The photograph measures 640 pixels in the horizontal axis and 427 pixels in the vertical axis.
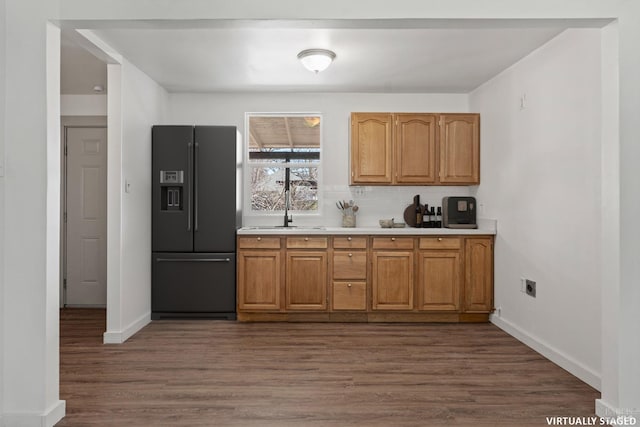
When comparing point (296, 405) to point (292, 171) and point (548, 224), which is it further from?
point (292, 171)

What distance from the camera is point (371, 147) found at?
4.80 m

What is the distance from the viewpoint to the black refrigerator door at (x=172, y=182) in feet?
14.8

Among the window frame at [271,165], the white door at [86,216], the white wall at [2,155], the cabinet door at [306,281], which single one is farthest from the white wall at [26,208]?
the white door at [86,216]

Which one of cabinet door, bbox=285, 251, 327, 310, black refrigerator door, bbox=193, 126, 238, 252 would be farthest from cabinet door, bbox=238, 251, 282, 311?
black refrigerator door, bbox=193, 126, 238, 252

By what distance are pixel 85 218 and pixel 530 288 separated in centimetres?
495

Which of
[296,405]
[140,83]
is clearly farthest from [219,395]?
[140,83]

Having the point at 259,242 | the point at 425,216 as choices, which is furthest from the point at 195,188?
the point at 425,216

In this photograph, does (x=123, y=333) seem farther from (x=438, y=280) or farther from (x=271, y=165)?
(x=438, y=280)

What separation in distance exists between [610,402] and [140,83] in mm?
4495

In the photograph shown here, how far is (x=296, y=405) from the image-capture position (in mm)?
2568

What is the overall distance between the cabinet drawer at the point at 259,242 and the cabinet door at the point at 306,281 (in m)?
0.18

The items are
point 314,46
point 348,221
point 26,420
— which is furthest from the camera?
point 348,221

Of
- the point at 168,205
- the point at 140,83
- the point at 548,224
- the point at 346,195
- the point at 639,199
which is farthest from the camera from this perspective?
the point at 346,195

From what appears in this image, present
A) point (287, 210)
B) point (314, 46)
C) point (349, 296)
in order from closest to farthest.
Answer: point (314, 46) < point (349, 296) < point (287, 210)
